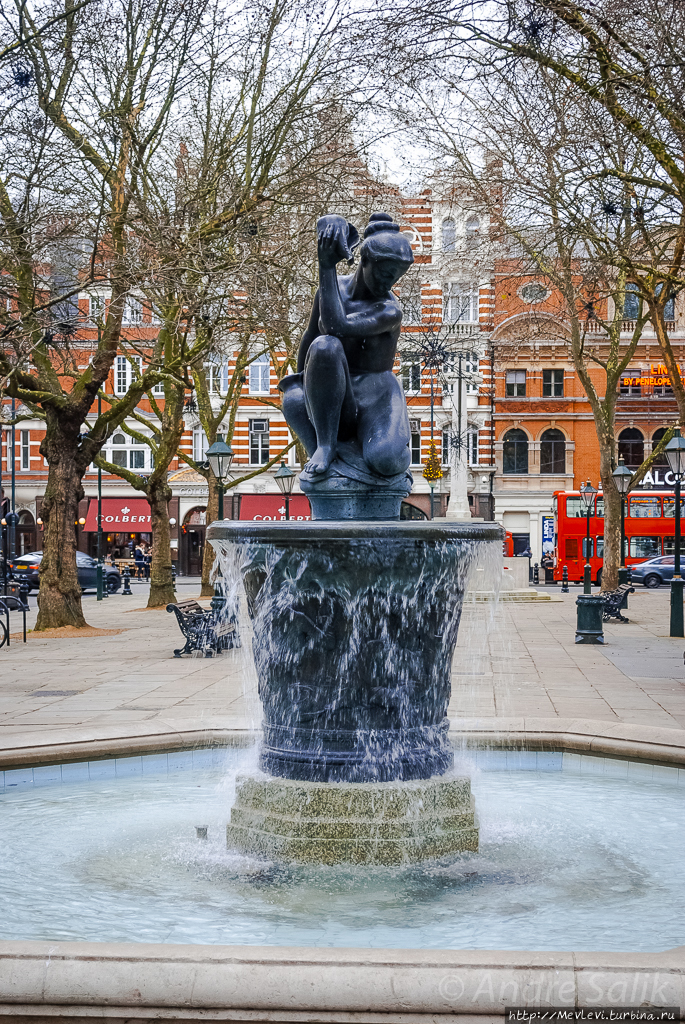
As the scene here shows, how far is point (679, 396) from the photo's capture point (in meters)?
19.8

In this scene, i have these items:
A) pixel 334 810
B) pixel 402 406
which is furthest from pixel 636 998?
pixel 402 406

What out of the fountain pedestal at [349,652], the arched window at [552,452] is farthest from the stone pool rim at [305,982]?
the arched window at [552,452]

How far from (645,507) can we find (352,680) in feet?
139

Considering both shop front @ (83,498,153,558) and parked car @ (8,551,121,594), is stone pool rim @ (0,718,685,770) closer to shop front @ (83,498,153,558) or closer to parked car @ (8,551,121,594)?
parked car @ (8,551,121,594)

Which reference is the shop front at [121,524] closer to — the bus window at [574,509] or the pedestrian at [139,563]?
the pedestrian at [139,563]

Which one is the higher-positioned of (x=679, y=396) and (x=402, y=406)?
(x=679, y=396)

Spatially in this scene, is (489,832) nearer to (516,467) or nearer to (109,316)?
(109,316)

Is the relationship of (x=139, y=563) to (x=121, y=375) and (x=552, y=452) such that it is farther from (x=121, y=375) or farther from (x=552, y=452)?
(x=552, y=452)

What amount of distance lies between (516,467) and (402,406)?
49649mm

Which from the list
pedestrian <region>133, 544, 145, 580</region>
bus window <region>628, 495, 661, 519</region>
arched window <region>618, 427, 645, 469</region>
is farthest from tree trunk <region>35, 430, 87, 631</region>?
arched window <region>618, 427, 645, 469</region>

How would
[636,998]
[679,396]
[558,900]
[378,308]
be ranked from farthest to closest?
[679,396] < [378,308] < [558,900] < [636,998]

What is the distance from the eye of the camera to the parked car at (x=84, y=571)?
3675cm

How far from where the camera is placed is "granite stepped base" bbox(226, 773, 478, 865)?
5.21 metres

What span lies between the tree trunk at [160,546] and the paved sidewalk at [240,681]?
5418 mm
